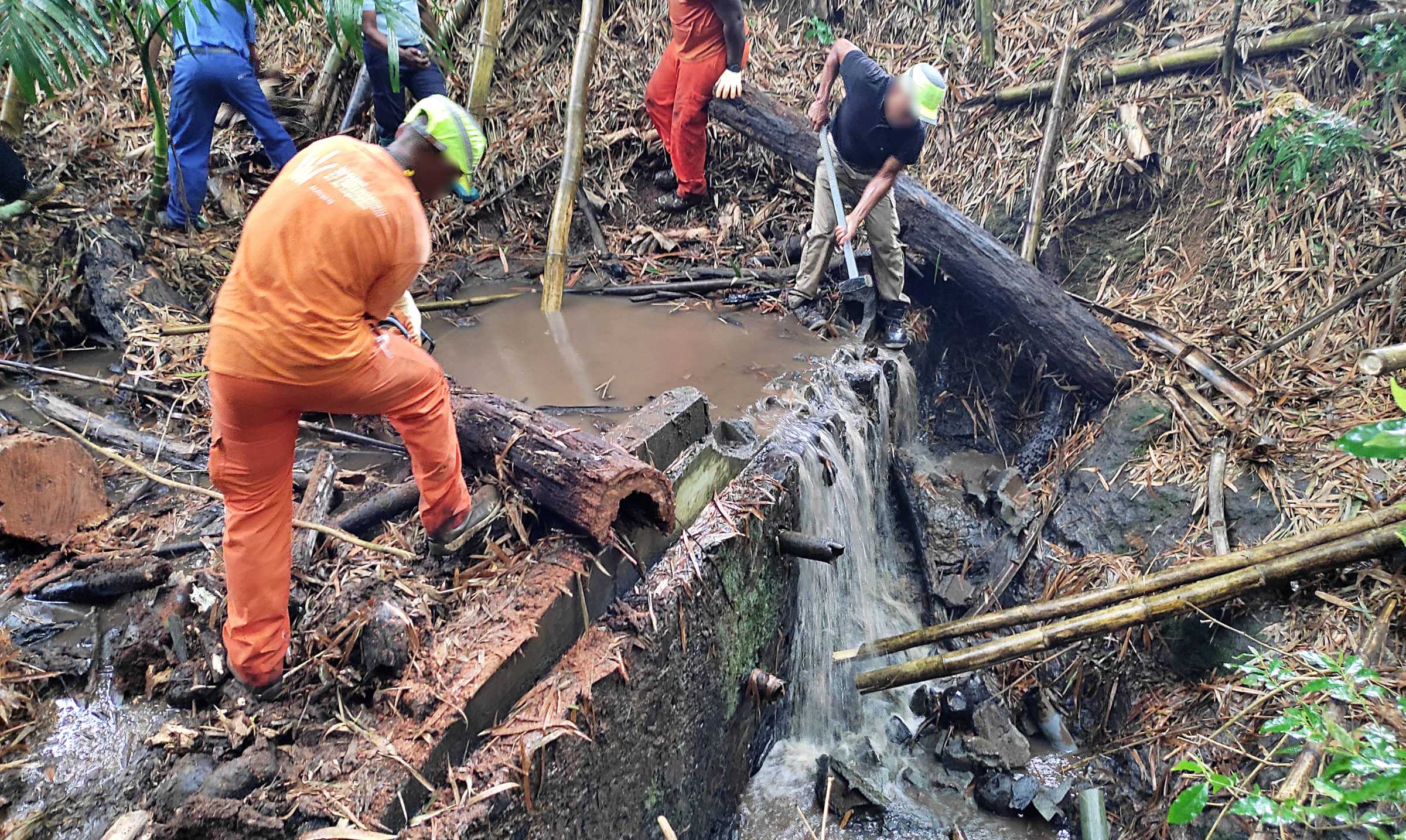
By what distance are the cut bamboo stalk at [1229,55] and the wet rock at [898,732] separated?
5043 mm

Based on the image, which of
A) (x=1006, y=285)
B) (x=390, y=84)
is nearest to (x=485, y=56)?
(x=390, y=84)

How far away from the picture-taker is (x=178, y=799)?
2.24 meters

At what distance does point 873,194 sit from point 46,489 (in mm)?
4742

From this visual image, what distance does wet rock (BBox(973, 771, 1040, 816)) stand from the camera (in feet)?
12.6

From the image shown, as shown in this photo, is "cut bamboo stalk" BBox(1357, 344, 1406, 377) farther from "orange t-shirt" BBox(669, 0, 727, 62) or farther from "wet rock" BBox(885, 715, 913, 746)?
"orange t-shirt" BBox(669, 0, 727, 62)

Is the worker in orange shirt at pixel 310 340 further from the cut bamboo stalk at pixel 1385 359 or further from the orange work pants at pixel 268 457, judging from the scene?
the cut bamboo stalk at pixel 1385 359

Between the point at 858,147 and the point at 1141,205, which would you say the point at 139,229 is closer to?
the point at 858,147

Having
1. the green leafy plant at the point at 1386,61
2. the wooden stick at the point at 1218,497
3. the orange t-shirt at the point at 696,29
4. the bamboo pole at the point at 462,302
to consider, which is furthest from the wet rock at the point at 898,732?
the orange t-shirt at the point at 696,29

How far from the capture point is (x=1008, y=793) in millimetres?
3857

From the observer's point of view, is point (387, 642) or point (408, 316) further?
point (408, 316)

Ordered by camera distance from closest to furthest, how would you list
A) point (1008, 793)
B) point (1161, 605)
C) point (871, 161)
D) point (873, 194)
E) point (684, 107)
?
point (1161, 605) → point (1008, 793) → point (873, 194) → point (871, 161) → point (684, 107)

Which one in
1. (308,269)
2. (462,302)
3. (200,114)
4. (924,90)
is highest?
(924,90)

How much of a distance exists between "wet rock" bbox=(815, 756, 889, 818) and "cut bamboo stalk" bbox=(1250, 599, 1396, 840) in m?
1.59

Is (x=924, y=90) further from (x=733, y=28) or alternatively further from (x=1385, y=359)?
(x=1385, y=359)
